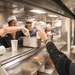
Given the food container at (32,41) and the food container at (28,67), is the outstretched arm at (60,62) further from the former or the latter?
the food container at (32,41)

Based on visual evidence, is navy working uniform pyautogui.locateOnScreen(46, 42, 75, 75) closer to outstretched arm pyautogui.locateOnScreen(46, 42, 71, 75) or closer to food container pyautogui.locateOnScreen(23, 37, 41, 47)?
outstretched arm pyautogui.locateOnScreen(46, 42, 71, 75)

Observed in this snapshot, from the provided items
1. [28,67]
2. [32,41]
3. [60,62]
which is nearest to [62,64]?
[60,62]

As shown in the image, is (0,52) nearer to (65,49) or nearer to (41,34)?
(41,34)

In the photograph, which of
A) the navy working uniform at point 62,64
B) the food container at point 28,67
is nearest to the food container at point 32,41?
the food container at point 28,67

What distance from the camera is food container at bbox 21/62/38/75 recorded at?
1.31m

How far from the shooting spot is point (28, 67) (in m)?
1.41

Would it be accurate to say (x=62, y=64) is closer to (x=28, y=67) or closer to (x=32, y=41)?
(x=28, y=67)

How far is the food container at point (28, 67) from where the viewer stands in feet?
4.30

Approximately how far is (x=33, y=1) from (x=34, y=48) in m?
0.89

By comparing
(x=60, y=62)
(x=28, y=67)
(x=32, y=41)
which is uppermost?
(x=32, y=41)

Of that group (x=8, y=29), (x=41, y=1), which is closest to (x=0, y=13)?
(x=8, y=29)

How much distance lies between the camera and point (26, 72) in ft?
4.31

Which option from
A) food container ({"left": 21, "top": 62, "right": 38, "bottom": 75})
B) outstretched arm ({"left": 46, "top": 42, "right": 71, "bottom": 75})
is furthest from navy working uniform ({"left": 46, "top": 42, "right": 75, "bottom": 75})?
food container ({"left": 21, "top": 62, "right": 38, "bottom": 75})

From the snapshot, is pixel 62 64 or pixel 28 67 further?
pixel 28 67
